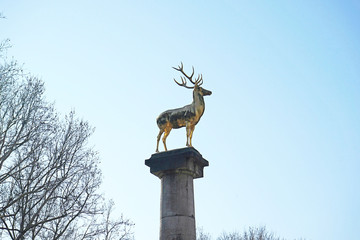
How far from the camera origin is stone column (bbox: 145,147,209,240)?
820cm

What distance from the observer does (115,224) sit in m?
21.0

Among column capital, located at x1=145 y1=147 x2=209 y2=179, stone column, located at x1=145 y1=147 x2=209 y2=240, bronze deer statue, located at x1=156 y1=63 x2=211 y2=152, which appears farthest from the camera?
bronze deer statue, located at x1=156 y1=63 x2=211 y2=152

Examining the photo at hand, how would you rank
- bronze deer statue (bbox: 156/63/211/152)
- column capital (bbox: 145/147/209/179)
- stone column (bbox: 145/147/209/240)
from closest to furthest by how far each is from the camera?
stone column (bbox: 145/147/209/240) → column capital (bbox: 145/147/209/179) → bronze deer statue (bbox: 156/63/211/152)

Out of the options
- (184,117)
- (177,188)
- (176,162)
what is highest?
(184,117)

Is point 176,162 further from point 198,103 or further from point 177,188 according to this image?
point 198,103

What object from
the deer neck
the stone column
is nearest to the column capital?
the stone column

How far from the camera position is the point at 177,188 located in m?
8.63

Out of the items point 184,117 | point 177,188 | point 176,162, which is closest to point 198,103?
point 184,117

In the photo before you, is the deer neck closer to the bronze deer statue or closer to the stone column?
the bronze deer statue

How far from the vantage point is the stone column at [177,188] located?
8195 millimetres

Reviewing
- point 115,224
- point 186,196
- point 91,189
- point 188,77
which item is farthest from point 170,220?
point 115,224

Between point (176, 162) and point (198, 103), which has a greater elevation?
point (198, 103)

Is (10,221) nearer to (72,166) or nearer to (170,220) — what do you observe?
(72,166)

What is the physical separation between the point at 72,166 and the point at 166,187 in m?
8.99
